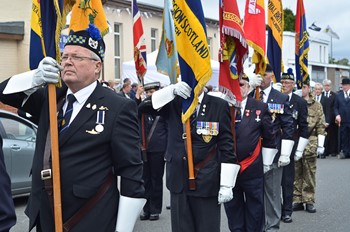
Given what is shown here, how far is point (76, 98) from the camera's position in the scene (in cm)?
340

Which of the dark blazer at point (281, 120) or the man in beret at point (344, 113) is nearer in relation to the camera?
the dark blazer at point (281, 120)

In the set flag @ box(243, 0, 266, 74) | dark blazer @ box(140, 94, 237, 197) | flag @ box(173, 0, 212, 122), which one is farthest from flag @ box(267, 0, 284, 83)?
dark blazer @ box(140, 94, 237, 197)

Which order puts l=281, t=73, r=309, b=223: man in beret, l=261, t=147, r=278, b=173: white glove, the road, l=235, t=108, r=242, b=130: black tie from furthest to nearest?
l=281, t=73, r=309, b=223: man in beret < the road < l=261, t=147, r=278, b=173: white glove < l=235, t=108, r=242, b=130: black tie

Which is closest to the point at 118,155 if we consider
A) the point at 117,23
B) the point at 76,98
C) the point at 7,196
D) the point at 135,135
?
the point at 135,135

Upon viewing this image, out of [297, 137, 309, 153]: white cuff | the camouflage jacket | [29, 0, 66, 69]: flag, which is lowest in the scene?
[297, 137, 309, 153]: white cuff

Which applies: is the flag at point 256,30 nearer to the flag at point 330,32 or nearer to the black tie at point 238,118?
the black tie at point 238,118

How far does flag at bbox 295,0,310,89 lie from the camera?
29.3ft

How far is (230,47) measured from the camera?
5980 mm

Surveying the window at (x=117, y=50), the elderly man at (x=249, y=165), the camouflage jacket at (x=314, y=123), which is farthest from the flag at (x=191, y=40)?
the window at (x=117, y=50)

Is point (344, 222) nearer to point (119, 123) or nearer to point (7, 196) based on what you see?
point (119, 123)

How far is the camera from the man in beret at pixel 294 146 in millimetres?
8078

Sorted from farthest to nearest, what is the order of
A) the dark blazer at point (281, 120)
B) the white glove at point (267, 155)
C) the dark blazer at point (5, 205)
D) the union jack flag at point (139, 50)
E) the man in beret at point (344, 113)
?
the man in beret at point (344, 113), the union jack flag at point (139, 50), the dark blazer at point (281, 120), the white glove at point (267, 155), the dark blazer at point (5, 205)

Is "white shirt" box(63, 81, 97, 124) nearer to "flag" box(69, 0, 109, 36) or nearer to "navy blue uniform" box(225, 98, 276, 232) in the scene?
"flag" box(69, 0, 109, 36)

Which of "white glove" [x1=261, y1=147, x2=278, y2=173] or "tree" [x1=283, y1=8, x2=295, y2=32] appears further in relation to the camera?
"tree" [x1=283, y1=8, x2=295, y2=32]
